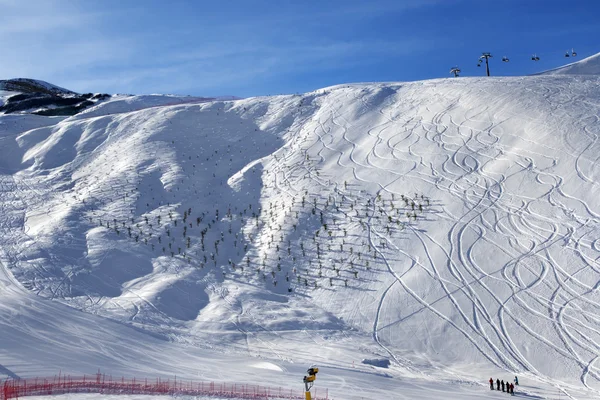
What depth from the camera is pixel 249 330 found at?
24.2 meters

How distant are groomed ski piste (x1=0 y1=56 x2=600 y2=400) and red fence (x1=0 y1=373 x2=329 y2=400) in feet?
1.95

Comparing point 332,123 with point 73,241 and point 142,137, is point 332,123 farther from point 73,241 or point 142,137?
point 73,241

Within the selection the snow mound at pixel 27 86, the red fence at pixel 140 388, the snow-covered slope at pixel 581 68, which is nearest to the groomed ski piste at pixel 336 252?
the red fence at pixel 140 388

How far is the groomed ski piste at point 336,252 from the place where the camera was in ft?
69.6

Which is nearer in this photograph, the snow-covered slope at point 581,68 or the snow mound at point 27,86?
the snow-covered slope at point 581,68

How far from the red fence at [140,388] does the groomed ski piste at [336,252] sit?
595 millimetres

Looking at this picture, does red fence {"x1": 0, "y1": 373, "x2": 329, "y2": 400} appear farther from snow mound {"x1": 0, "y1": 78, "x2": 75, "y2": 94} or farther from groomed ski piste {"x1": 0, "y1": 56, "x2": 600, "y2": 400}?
snow mound {"x1": 0, "y1": 78, "x2": 75, "y2": 94}

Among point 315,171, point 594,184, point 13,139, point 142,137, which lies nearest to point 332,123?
point 315,171

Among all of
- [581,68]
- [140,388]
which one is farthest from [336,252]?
[581,68]

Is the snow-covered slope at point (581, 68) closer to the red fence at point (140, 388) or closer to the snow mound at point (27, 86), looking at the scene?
the red fence at point (140, 388)

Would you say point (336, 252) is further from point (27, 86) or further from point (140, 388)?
point (27, 86)

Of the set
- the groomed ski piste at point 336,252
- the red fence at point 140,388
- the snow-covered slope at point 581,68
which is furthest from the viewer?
the snow-covered slope at point 581,68

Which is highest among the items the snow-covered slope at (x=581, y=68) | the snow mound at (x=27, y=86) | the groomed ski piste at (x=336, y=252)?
the snow mound at (x=27, y=86)

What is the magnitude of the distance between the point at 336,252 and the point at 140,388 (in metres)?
12.9
